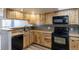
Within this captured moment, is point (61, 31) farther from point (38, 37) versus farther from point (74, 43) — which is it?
point (38, 37)

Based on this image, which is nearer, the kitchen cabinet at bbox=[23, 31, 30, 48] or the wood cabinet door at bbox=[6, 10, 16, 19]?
the wood cabinet door at bbox=[6, 10, 16, 19]

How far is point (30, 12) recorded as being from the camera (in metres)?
1.66

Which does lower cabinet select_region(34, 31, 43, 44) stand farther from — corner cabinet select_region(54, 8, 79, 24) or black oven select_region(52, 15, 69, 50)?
corner cabinet select_region(54, 8, 79, 24)

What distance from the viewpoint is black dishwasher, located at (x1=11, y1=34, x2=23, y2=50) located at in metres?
1.68

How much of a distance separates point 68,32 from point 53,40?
0.90ft

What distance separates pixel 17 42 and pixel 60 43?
28.3 inches

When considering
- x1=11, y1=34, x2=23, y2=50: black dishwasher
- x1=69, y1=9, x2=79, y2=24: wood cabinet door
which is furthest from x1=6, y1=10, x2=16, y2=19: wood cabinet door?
x1=69, y1=9, x2=79, y2=24: wood cabinet door

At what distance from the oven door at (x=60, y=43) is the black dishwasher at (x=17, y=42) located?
0.55 meters

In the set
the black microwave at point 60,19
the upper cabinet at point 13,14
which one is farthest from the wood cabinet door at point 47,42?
the upper cabinet at point 13,14

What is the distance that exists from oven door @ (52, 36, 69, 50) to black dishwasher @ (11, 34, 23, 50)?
1.79 feet

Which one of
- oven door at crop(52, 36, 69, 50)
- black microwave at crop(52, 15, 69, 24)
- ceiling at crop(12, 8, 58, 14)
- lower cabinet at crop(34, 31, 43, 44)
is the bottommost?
oven door at crop(52, 36, 69, 50)

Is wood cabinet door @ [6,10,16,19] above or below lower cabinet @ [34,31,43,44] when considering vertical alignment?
above

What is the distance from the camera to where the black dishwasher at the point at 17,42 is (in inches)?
66.1
